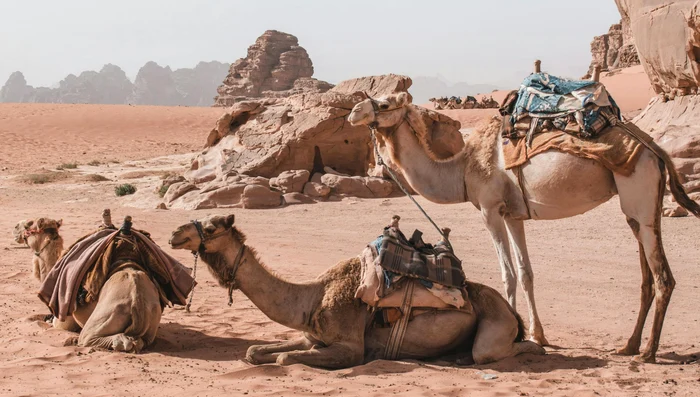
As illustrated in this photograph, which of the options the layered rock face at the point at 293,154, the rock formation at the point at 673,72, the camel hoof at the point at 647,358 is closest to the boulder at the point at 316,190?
the layered rock face at the point at 293,154

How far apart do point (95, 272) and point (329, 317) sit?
2213 mm

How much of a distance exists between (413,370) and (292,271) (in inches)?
201

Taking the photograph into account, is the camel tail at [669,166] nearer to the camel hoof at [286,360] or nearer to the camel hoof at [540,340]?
the camel hoof at [540,340]

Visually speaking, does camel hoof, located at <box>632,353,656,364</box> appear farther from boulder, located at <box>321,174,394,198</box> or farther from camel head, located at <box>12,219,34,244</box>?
boulder, located at <box>321,174,394,198</box>

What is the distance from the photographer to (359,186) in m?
17.7

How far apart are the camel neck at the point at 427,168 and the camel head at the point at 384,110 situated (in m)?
0.14

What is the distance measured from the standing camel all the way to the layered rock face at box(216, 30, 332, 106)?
248 ft

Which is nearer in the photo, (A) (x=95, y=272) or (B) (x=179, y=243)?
(B) (x=179, y=243)

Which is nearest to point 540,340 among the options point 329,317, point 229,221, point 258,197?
point 329,317

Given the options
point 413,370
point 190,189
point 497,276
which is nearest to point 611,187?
point 413,370

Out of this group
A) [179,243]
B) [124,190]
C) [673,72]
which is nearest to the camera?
[179,243]

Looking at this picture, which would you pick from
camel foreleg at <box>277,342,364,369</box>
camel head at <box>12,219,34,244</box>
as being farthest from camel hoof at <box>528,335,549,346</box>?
camel head at <box>12,219,34,244</box>

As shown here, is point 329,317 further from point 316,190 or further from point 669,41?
point 669,41

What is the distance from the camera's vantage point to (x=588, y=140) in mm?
6336
